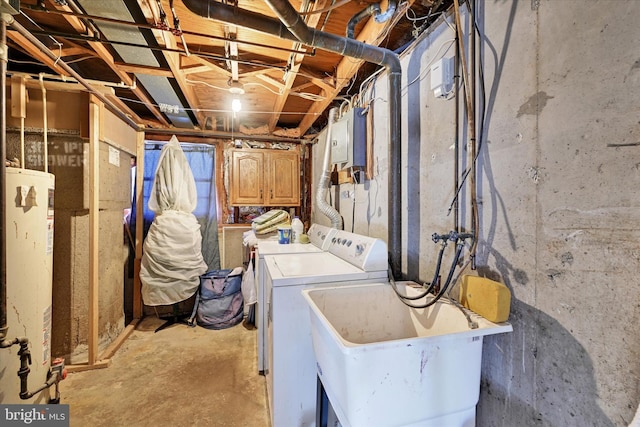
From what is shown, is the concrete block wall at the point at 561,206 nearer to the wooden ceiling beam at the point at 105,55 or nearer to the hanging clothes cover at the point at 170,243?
the wooden ceiling beam at the point at 105,55

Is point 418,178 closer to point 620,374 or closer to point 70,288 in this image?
point 620,374

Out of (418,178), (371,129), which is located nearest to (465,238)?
(418,178)

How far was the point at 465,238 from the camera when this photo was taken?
112 centimetres

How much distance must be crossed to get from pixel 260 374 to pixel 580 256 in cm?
213

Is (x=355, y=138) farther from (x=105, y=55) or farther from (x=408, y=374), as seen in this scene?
(x=105, y=55)

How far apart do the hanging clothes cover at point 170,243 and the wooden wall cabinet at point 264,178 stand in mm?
575

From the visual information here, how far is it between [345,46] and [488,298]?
1.40 m

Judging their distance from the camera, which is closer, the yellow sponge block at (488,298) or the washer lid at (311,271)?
the yellow sponge block at (488,298)

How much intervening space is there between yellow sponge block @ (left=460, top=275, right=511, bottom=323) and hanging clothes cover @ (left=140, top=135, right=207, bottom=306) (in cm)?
274

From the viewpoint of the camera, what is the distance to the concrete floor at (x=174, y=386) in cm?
169

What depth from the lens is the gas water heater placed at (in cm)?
137

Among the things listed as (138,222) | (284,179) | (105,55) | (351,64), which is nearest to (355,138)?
(351,64)

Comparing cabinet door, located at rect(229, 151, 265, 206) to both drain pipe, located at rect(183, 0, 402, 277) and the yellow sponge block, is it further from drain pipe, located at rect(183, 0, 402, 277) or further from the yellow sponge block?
the yellow sponge block

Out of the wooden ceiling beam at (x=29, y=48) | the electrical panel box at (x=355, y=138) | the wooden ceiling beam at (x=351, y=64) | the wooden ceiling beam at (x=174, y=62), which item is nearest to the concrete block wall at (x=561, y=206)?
the wooden ceiling beam at (x=351, y=64)
